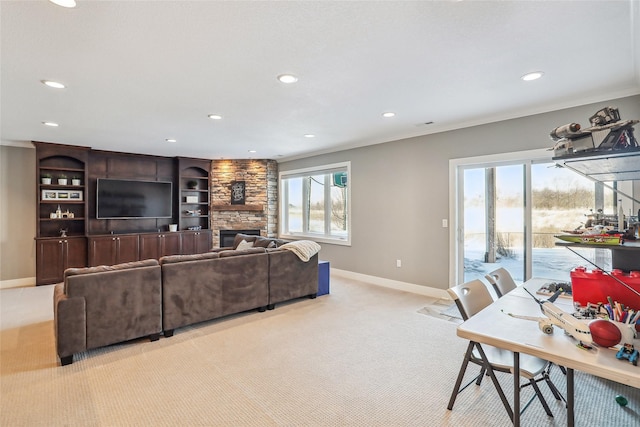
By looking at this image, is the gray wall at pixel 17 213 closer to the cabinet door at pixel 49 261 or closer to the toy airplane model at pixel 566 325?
the cabinet door at pixel 49 261

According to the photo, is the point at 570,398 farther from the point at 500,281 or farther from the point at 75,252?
the point at 75,252

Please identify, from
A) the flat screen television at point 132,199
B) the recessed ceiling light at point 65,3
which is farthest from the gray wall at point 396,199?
the recessed ceiling light at point 65,3

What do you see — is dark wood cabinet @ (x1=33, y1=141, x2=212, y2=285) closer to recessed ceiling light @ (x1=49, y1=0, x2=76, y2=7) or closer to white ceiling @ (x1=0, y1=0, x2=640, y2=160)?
white ceiling @ (x1=0, y1=0, x2=640, y2=160)

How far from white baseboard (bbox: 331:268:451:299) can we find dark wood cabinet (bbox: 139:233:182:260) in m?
3.46

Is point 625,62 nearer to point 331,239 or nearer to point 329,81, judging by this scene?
point 329,81

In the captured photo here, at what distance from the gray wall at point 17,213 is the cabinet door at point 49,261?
363 mm

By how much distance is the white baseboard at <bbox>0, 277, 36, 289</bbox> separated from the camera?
18.1 feet

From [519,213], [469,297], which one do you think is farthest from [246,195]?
[469,297]

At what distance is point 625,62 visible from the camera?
100 inches

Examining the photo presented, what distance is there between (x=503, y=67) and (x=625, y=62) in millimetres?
923

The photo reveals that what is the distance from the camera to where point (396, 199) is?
205 inches

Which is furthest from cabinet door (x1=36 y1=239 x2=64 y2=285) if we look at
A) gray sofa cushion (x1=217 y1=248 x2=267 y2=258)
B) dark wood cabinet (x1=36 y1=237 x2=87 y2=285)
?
gray sofa cushion (x1=217 y1=248 x2=267 y2=258)

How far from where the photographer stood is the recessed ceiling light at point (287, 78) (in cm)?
274

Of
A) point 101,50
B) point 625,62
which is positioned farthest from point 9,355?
point 625,62
